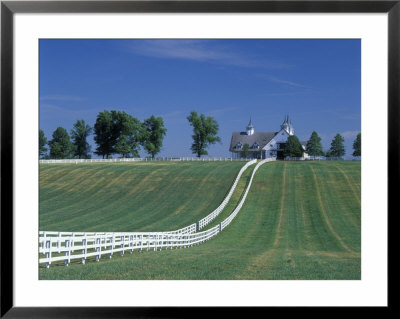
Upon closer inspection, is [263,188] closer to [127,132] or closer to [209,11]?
[127,132]

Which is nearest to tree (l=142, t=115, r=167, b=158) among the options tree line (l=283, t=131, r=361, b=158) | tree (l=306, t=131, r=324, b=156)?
tree line (l=283, t=131, r=361, b=158)

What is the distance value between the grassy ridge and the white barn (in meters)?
5.66

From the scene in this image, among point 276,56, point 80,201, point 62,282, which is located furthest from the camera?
point 276,56

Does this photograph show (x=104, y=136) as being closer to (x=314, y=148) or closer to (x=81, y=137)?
(x=81, y=137)

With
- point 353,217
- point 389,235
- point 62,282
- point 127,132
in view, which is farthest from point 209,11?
point 127,132

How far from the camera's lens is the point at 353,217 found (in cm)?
3228

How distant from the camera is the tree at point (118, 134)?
4653 centimetres

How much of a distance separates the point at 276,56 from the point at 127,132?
19685 mm

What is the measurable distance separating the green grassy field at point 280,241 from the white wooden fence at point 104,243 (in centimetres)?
44

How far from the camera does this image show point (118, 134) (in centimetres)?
4612

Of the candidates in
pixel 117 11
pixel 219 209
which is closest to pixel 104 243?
pixel 117 11

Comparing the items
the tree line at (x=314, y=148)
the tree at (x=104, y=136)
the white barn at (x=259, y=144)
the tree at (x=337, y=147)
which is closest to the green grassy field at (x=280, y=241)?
the tree at (x=337, y=147)

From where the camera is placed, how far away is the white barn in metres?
51.8

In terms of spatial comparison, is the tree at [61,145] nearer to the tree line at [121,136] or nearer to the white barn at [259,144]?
the tree line at [121,136]
